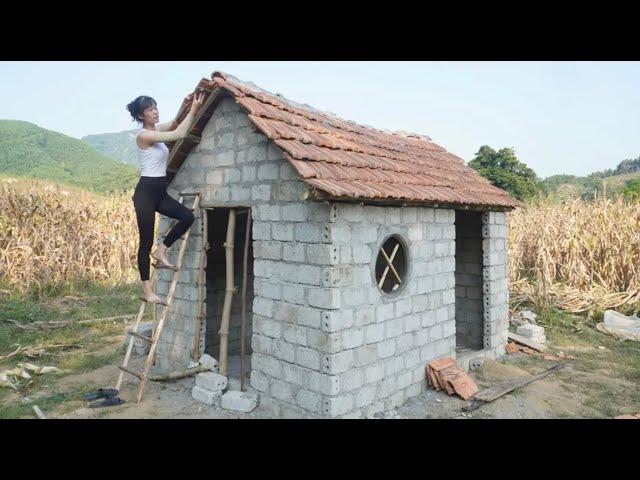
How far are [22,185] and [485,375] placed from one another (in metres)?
14.6

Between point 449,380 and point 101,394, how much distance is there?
457 centimetres

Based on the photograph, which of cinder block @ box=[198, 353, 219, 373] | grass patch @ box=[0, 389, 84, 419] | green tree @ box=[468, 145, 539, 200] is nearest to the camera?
grass patch @ box=[0, 389, 84, 419]

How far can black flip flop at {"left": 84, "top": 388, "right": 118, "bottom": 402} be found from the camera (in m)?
5.76

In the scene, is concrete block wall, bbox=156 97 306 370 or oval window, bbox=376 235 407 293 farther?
oval window, bbox=376 235 407 293

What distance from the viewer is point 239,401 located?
5.30 m

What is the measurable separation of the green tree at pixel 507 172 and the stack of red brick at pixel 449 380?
74.4 feet

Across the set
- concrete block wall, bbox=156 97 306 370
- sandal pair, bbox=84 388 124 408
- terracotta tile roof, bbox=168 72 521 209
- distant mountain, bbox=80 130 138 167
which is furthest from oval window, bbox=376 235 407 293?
distant mountain, bbox=80 130 138 167

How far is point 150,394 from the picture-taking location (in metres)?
6.03

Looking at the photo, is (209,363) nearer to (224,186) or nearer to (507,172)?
(224,186)

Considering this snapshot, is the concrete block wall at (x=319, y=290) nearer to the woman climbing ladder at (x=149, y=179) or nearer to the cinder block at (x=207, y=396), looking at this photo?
the cinder block at (x=207, y=396)

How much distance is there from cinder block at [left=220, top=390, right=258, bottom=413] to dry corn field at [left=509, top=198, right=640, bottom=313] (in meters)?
7.91

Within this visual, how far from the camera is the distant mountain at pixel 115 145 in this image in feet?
354

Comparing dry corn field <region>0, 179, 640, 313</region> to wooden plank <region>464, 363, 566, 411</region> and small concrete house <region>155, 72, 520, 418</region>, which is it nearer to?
wooden plank <region>464, 363, 566, 411</region>

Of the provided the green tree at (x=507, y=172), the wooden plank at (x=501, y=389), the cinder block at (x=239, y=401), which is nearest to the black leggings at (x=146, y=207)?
the cinder block at (x=239, y=401)
